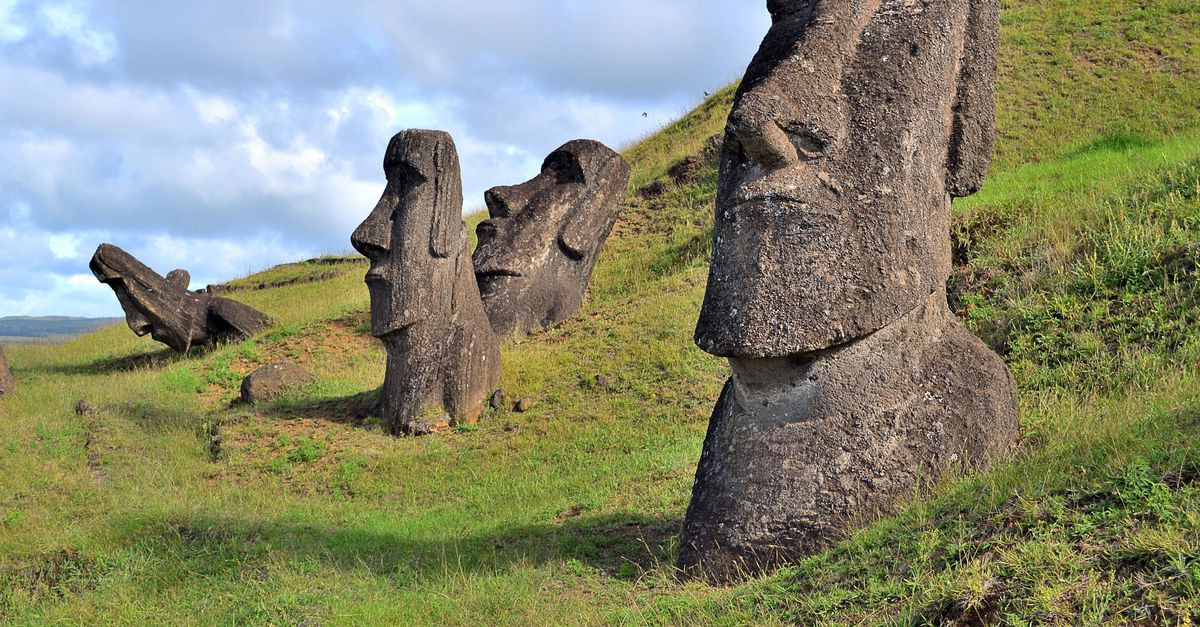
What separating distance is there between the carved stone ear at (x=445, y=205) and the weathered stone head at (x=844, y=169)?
6.58 m

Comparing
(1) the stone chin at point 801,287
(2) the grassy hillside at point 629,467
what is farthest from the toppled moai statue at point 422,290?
(1) the stone chin at point 801,287

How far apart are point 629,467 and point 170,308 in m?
11.2

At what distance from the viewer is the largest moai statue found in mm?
5836

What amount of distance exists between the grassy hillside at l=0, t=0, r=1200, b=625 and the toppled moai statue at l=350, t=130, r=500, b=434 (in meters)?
0.50

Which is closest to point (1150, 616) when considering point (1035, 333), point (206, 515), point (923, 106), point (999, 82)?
point (923, 106)

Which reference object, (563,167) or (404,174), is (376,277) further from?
(563,167)

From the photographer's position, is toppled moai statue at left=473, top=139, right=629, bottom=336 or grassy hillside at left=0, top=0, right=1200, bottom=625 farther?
toppled moai statue at left=473, top=139, right=629, bottom=336

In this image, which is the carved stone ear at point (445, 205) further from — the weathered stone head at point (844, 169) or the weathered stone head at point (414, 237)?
the weathered stone head at point (844, 169)

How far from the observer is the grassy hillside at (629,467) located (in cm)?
482

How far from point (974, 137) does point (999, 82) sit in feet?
47.9

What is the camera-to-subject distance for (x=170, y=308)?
18.0 metres

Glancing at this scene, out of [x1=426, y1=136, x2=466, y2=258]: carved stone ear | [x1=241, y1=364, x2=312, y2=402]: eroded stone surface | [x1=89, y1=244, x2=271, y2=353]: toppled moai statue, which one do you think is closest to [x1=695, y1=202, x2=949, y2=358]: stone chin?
[x1=426, y1=136, x2=466, y2=258]: carved stone ear

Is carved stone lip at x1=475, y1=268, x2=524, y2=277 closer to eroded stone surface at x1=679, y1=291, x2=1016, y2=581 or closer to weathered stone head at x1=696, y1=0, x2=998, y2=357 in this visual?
weathered stone head at x1=696, y1=0, x2=998, y2=357

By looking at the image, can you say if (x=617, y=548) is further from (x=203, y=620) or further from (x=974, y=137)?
(x=974, y=137)
